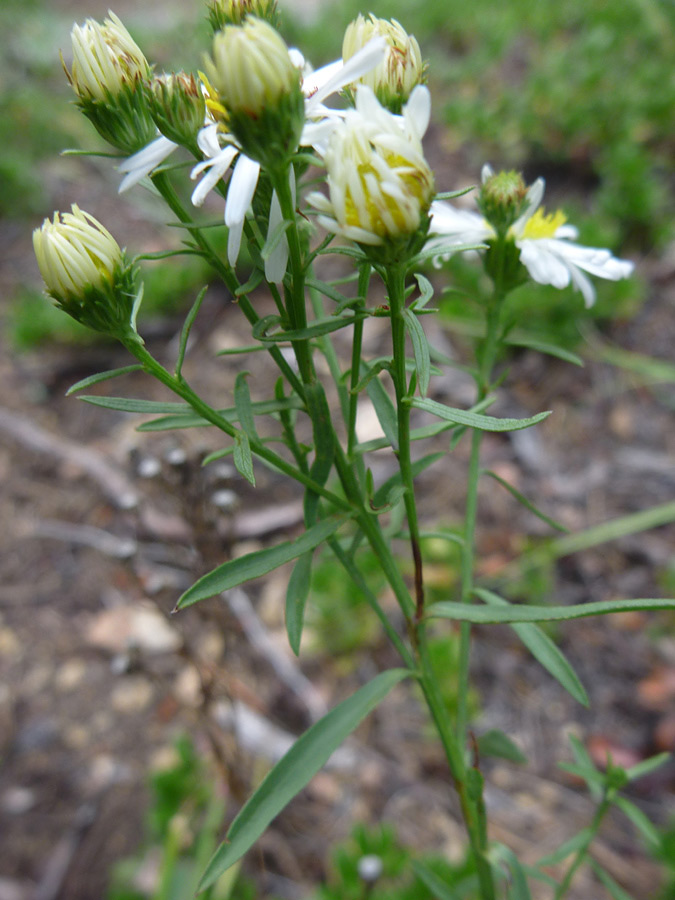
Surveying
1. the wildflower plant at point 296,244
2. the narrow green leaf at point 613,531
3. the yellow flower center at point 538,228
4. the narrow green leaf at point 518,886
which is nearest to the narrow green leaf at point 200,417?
the wildflower plant at point 296,244

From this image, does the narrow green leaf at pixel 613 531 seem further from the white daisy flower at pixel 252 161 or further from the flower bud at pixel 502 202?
the white daisy flower at pixel 252 161

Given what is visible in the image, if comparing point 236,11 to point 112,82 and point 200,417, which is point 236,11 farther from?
point 200,417

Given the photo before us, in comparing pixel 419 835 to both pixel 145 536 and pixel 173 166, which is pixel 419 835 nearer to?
pixel 145 536

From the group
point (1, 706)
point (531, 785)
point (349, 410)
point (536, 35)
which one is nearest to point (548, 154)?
point (536, 35)

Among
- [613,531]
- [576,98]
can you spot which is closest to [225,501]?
[613,531]

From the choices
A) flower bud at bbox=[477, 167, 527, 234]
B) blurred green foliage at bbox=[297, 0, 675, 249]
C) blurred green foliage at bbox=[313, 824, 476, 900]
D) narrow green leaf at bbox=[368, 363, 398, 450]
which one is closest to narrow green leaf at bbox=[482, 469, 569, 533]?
narrow green leaf at bbox=[368, 363, 398, 450]

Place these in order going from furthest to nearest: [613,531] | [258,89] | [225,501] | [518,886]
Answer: [613,531] → [225,501] → [518,886] → [258,89]
